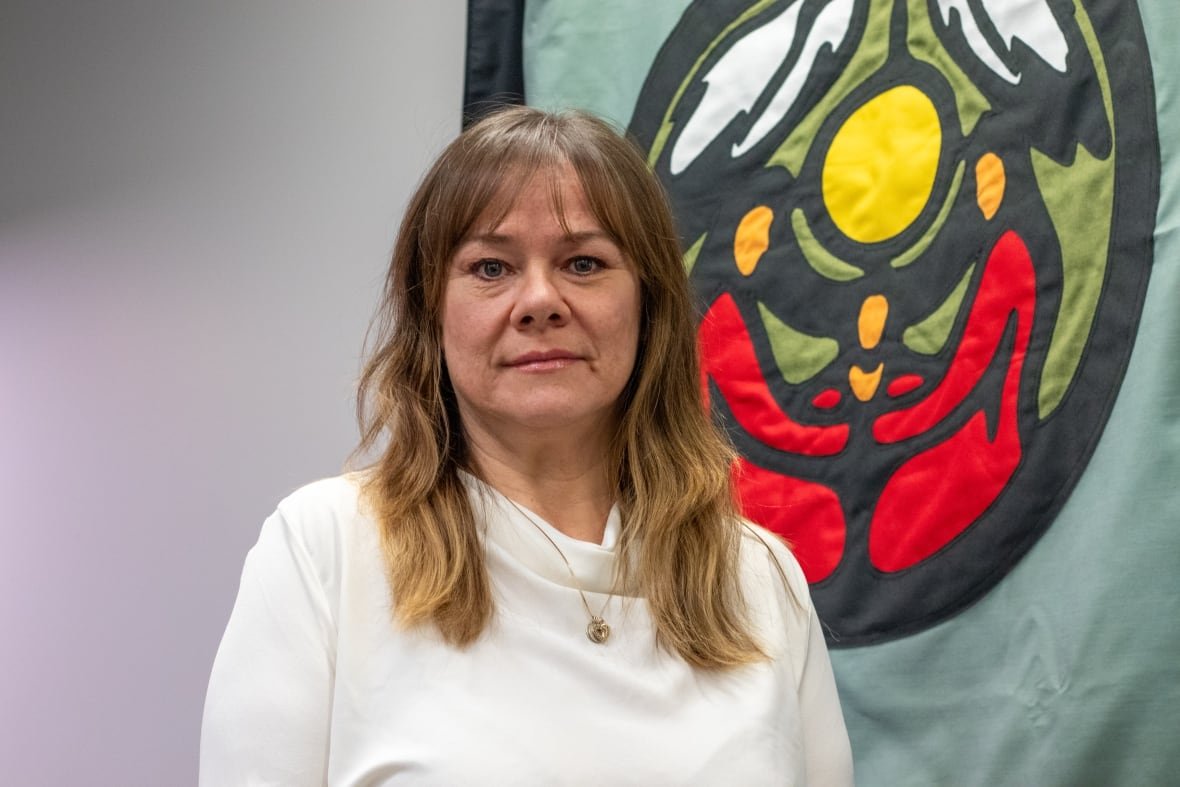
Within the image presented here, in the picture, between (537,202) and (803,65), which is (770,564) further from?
(803,65)

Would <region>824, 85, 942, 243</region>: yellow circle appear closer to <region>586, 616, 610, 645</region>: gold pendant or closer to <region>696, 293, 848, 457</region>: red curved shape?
<region>696, 293, 848, 457</region>: red curved shape

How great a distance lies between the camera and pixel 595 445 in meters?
1.40

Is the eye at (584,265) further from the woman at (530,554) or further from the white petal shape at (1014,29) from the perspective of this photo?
the white petal shape at (1014,29)

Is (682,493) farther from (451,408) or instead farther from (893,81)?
(893,81)

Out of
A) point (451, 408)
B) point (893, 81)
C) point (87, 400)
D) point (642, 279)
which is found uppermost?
point (893, 81)

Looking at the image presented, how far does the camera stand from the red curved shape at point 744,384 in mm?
1849

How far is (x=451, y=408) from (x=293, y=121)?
106 centimetres

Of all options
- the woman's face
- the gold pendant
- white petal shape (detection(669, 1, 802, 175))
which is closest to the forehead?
the woman's face

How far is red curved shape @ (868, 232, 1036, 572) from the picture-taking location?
166 cm

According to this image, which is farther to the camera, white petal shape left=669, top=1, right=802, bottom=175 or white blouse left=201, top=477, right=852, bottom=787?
white petal shape left=669, top=1, right=802, bottom=175

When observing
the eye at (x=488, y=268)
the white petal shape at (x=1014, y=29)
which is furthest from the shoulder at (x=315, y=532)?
the white petal shape at (x=1014, y=29)

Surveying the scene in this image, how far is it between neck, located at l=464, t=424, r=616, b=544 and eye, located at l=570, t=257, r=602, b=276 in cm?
17

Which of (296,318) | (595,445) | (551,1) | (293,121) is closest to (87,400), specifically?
(296,318)

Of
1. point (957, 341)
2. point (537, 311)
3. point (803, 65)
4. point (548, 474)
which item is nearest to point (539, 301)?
point (537, 311)
